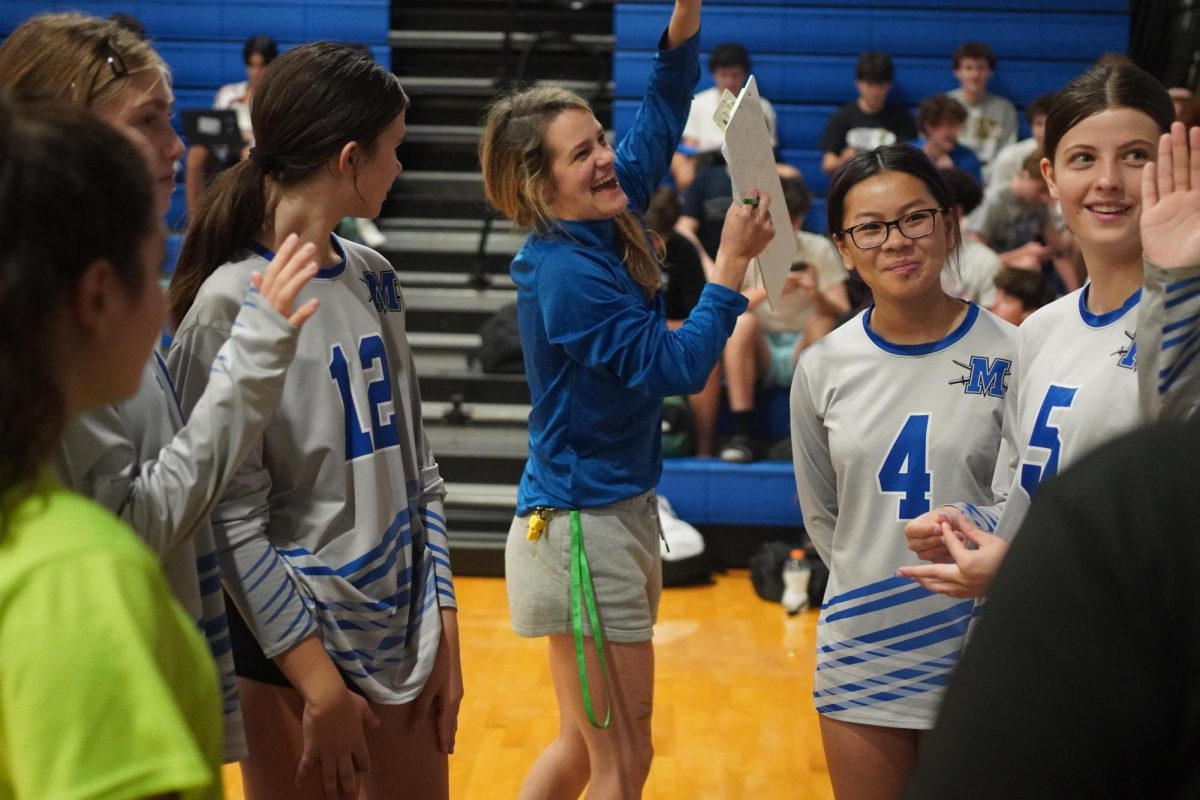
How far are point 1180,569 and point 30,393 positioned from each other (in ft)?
2.30

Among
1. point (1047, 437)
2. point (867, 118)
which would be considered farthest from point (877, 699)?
point (867, 118)

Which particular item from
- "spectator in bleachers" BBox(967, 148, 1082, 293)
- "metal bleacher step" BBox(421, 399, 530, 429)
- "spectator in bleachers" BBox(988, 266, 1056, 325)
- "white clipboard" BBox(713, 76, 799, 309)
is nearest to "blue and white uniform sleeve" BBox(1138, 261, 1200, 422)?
"white clipboard" BBox(713, 76, 799, 309)

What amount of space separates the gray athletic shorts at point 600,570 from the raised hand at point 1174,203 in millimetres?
1020

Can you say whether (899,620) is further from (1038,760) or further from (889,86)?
(889,86)

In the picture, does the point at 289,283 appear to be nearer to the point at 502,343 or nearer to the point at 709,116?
the point at 502,343

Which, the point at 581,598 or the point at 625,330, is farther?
the point at 581,598

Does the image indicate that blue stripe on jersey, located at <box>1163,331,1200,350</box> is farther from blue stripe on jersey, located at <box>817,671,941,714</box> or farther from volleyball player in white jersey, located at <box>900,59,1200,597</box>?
blue stripe on jersey, located at <box>817,671,941,714</box>

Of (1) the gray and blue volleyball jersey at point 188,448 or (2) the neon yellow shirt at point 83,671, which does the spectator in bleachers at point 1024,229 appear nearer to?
(1) the gray and blue volleyball jersey at point 188,448

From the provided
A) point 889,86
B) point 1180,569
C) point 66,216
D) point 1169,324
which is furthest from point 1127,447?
point 889,86

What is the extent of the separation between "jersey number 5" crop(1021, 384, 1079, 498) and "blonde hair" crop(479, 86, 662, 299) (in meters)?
0.76

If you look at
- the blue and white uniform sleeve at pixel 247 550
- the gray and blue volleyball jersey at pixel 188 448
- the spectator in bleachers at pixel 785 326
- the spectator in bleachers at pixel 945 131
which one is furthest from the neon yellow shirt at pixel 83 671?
the spectator in bleachers at pixel 945 131

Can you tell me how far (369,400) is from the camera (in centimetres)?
167

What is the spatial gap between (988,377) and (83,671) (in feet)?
4.75

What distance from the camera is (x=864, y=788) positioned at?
1.90 meters
